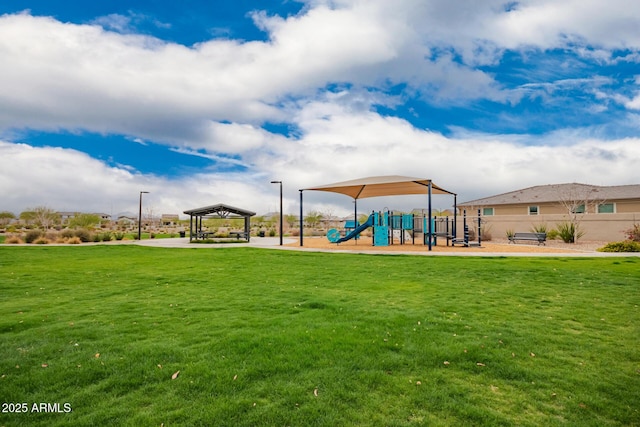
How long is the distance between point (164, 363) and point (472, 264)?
11.3 metres

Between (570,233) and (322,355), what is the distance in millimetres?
25022

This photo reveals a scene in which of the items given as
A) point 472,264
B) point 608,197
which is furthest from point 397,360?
point 608,197

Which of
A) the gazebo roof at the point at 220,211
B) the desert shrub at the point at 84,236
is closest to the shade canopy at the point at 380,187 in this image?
the gazebo roof at the point at 220,211

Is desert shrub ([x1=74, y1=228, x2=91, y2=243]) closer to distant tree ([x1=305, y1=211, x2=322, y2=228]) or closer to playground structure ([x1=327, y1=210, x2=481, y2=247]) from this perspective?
playground structure ([x1=327, y1=210, x2=481, y2=247])

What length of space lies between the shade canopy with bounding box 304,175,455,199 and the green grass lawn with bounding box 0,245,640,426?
45.8ft

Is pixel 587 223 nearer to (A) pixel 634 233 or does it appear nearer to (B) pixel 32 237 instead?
(A) pixel 634 233

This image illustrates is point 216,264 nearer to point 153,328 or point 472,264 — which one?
point 153,328

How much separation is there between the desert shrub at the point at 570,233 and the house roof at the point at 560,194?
299 cm

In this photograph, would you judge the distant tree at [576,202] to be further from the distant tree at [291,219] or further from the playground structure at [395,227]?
the distant tree at [291,219]

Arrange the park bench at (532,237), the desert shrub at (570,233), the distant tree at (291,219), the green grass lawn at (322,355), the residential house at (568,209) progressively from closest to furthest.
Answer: the green grass lawn at (322,355) < the park bench at (532,237) < the desert shrub at (570,233) < the residential house at (568,209) < the distant tree at (291,219)

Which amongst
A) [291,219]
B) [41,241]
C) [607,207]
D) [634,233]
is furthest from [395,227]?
[291,219]

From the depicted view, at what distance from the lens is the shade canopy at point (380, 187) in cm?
2219

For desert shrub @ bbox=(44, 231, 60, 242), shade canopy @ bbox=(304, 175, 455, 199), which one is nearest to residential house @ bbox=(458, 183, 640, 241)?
shade canopy @ bbox=(304, 175, 455, 199)

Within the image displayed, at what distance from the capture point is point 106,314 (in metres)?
6.12
